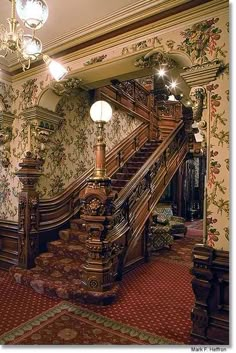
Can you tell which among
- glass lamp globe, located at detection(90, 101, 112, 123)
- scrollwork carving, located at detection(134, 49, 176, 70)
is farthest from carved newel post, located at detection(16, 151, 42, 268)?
scrollwork carving, located at detection(134, 49, 176, 70)

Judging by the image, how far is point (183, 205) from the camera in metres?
9.10

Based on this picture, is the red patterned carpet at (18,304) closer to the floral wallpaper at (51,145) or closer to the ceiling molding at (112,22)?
the floral wallpaper at (51,145)

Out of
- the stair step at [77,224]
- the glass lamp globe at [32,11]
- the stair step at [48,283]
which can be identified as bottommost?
the stair step at [48,283]

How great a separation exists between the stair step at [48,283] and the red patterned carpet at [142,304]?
0.07 m

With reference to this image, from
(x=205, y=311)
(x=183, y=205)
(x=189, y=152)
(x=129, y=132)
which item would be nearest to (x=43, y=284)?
(x=205, y=311)

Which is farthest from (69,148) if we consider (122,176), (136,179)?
(122,176)

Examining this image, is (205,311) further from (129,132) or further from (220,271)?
(129,132)

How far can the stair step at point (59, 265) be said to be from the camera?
10.6ft

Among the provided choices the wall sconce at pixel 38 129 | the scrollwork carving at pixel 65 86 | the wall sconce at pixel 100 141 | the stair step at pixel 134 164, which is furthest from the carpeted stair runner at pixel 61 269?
the stair step at pixel 134 164

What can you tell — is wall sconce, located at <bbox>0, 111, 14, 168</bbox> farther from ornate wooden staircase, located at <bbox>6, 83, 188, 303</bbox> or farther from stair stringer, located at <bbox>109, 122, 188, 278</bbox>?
stair stringer, located at <bbox>109, 122, 188, 278</bbox>

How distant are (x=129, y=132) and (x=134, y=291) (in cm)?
411

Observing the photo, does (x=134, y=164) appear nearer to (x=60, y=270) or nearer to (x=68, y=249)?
(x=68, y=249)

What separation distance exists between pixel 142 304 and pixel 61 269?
113cm

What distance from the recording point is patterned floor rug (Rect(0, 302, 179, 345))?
6.95 feet
